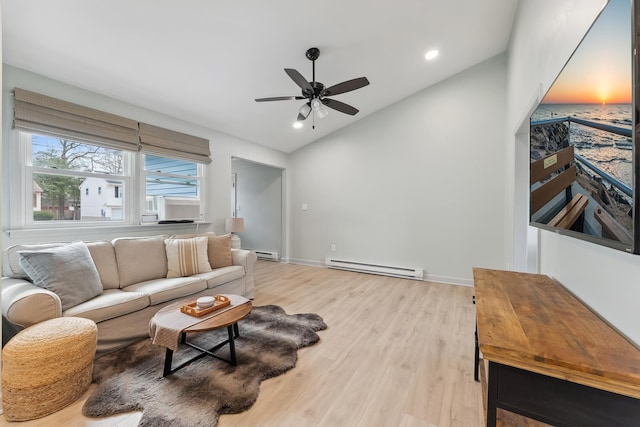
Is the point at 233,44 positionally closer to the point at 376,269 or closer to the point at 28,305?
the point at 28,305

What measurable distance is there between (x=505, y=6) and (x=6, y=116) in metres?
5.15

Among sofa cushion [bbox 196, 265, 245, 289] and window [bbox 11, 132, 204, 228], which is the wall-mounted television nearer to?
sofa cushion [bbox 196, 265, 245, 289]

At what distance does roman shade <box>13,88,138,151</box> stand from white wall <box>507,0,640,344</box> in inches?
159

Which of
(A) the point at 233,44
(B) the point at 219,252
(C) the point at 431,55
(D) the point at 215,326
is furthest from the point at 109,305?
(C) the point at 431,55

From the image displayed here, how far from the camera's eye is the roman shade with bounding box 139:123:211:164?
10.7 ft

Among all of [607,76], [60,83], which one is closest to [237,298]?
[607,76]

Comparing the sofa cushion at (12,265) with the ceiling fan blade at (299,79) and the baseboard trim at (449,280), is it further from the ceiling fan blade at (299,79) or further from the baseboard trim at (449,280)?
the baseboard trim at (449,280)

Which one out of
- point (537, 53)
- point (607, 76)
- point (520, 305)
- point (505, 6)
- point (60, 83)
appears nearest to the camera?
point (607, 76)

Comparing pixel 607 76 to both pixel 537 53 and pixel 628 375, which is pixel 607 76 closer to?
pixel 628 375

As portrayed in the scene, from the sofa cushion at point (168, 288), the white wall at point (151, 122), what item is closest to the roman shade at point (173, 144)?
the white wall at point (151, 122)

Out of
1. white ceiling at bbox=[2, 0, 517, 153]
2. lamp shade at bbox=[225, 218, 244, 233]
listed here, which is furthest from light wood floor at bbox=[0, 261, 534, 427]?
white ceiling at bbox=[2, 0, 517, 153]

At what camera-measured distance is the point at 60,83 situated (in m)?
Result: 2.60

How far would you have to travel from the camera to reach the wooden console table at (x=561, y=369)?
26.7 inches

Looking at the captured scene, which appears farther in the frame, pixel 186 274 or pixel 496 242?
pixel 496 242
